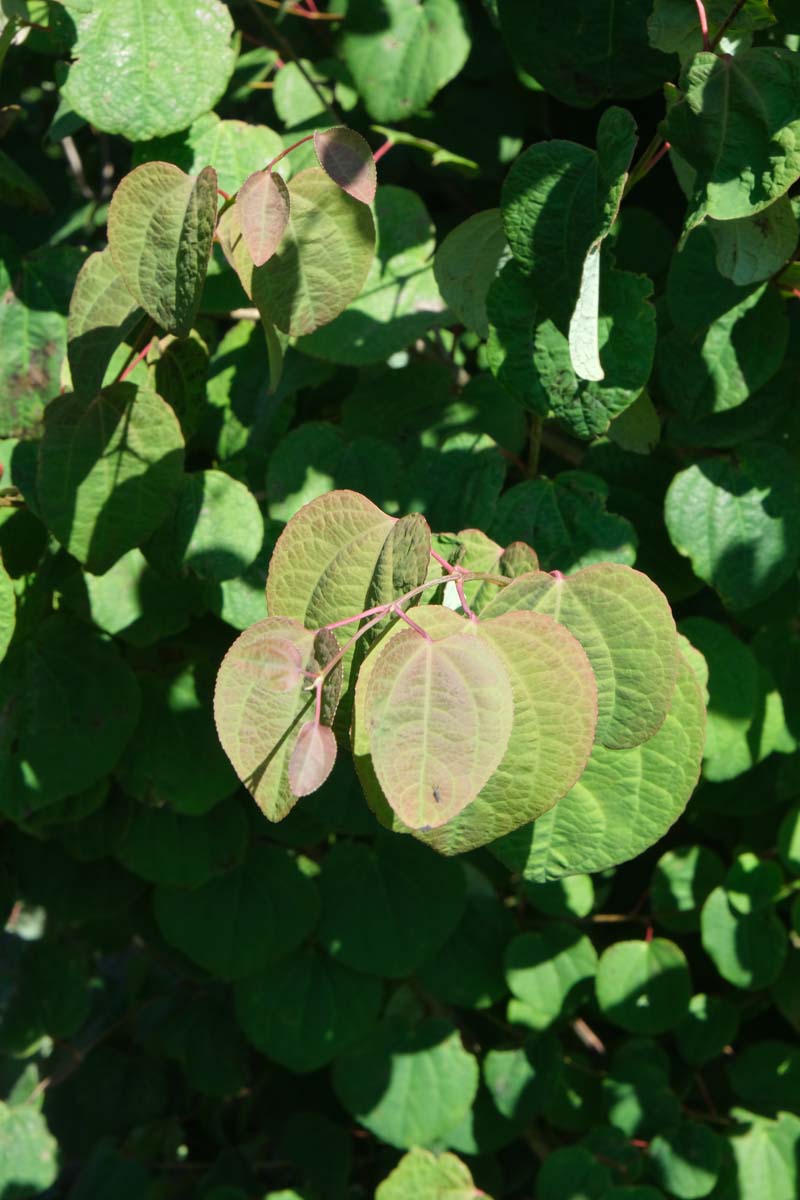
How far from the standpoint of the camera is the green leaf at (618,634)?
2.17ft

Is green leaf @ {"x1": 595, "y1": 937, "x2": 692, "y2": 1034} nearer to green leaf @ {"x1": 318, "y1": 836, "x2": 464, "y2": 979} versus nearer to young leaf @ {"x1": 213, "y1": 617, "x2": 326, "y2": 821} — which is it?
green leaf @ {"x1": 318, "y1": 836, "x2": 464, "y2": 979}

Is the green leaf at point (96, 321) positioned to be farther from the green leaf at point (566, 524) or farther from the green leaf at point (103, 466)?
the green leaf at point (566, 524)

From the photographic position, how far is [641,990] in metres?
1.39

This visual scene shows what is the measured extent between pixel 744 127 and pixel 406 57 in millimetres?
520

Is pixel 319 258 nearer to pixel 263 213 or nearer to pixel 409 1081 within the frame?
pixel 263 213

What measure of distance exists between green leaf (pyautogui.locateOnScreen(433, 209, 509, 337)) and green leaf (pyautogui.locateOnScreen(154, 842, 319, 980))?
2.56 feet

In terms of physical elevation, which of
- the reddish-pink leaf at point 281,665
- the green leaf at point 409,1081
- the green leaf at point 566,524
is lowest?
the green leaf at point 409,1081

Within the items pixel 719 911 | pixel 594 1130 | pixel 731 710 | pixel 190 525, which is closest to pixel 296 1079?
pixel 594 1130

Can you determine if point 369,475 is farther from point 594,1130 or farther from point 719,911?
point 594,1130

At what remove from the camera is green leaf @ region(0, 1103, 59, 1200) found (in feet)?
5.74

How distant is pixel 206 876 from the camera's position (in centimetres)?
133

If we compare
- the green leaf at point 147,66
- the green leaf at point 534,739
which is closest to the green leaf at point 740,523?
the green leaf at point 534,739

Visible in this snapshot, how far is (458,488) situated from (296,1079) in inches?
50.1

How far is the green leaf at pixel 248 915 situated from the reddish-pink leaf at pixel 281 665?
33.8 inches
